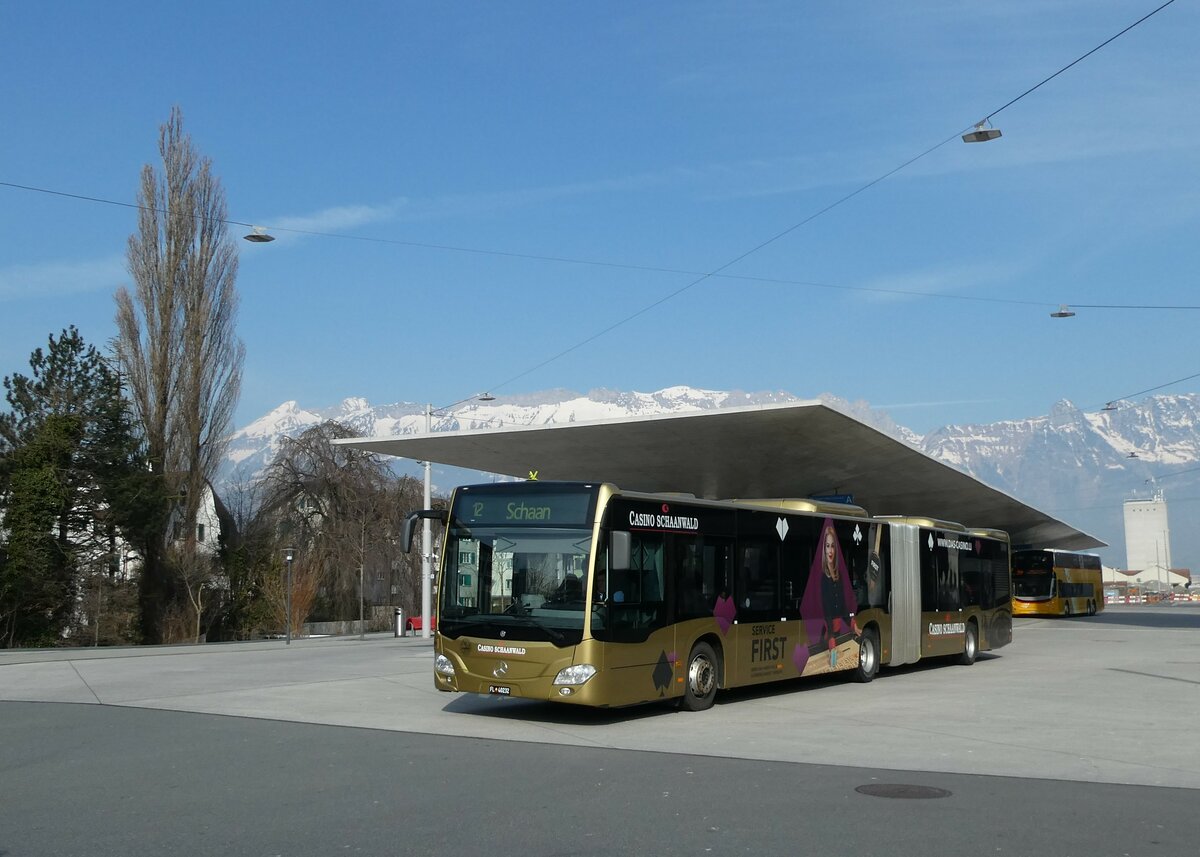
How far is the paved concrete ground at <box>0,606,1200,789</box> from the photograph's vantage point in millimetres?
11953

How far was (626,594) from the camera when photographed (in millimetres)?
14461

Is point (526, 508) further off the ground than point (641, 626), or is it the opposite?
point (526, 508)

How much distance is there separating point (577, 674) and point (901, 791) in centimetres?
487

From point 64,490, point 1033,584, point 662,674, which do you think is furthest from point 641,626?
point 1033,584

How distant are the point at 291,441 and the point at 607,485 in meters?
46.2

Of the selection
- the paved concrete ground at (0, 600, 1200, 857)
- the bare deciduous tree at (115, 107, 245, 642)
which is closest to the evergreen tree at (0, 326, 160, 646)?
the bare deciduous tree at (115, 107, 245, 642)

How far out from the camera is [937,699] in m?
17.6

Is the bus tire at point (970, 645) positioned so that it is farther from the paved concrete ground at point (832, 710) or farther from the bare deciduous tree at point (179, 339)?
the bare deciduous tree at point (179, 339)

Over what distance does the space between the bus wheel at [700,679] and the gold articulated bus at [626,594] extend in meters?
0.02

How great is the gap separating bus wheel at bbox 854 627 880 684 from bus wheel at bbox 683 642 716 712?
5531 mm

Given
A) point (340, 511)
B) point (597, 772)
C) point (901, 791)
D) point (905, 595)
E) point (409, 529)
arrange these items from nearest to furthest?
point (901, 791), point (597, 772), point (409, 529), point (905, 595), point (340, 511)

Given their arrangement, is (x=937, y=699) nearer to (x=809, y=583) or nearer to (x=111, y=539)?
(x=809, y=583)

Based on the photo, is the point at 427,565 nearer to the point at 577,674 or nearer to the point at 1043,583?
the point at 1043,583

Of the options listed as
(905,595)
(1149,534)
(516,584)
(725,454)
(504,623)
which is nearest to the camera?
(504,623)
